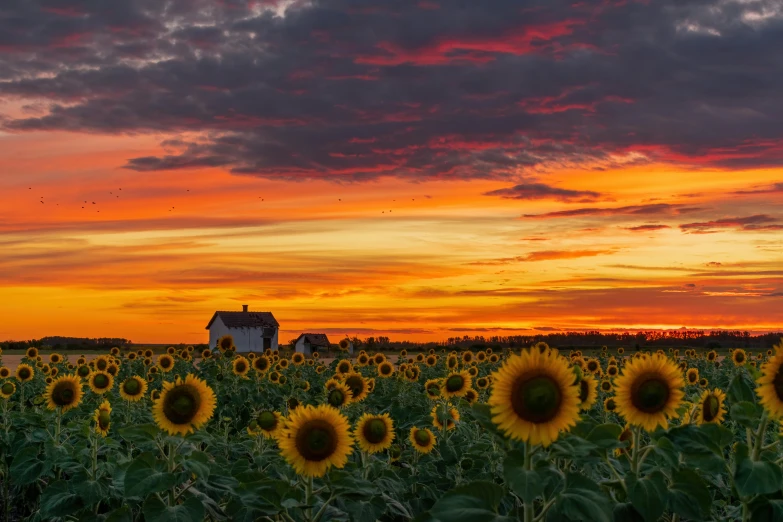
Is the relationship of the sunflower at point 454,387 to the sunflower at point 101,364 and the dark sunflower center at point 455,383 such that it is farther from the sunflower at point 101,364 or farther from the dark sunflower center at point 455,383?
the sunflower at point 101,364

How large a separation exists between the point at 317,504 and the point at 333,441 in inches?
20.5

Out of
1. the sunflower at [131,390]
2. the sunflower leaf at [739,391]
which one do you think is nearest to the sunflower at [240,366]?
the sunflower at [131,390]

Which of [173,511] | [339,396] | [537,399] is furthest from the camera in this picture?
[339,396]

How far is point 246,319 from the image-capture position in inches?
3342

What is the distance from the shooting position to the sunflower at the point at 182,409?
6.66 meters

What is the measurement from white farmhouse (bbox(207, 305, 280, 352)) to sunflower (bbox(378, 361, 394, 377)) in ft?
209

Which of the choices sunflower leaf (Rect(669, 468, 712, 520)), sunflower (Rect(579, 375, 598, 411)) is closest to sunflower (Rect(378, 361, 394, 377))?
sunflower (Rect(579, 375, 598, 411))

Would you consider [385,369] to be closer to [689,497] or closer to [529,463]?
[689,497]

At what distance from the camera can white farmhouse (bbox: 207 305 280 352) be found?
274 feet

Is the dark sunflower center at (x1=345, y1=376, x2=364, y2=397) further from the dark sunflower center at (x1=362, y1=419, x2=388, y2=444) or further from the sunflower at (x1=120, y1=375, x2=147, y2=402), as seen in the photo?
the dark sunflower center at (x1=362, y1=419, x2=388, y2=444)

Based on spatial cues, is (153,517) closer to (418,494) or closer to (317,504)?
(317,504)

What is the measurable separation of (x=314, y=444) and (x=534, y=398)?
80.5 inches

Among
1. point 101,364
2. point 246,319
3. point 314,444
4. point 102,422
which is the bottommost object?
point 102,422

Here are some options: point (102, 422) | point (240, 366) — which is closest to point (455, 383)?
point (102, 422)
